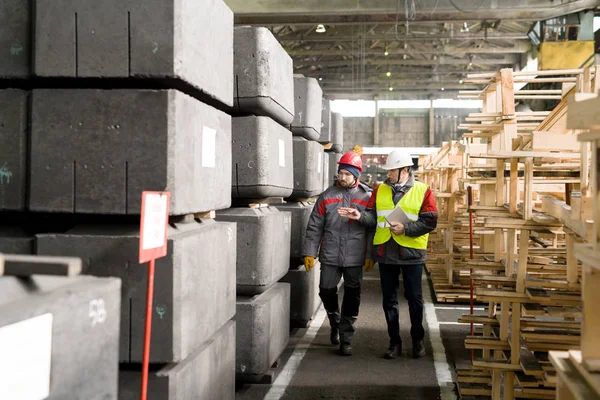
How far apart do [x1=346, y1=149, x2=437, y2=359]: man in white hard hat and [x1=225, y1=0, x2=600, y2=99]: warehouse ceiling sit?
1827 millimetres

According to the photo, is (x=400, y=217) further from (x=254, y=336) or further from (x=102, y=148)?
(x=102, y=148)

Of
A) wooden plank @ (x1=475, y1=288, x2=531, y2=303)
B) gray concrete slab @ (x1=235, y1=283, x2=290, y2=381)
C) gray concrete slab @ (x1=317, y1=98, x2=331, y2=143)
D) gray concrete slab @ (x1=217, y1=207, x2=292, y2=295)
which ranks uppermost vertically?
gray concrete slab @ (x1=317, y1=98, x2=331, y2=143)

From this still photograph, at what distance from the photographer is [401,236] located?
22.8ft

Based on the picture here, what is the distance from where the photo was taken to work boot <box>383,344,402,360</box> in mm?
7133

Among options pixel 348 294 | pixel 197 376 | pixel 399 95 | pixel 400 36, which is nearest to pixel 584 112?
pixel 197 376

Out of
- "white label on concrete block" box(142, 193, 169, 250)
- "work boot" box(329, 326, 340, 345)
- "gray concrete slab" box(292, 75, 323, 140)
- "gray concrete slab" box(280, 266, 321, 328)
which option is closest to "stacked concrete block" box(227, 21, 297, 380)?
"work boot" box(329, 326, 340, 345)

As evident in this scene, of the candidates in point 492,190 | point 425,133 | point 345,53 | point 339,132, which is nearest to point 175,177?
point 492,190

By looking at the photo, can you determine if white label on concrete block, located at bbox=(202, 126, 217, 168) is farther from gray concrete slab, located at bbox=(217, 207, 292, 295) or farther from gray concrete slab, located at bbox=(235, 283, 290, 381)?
gray concrete slab, located at bbox=(235, 283, 290, 381)

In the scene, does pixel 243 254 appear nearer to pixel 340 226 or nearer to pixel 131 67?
pixel 340 226

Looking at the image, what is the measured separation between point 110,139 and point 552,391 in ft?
12.2

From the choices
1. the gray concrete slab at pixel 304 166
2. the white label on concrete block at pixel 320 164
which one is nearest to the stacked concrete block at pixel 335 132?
the white label on concrete block at pixel 320 164

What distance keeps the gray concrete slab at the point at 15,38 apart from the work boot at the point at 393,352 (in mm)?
4865

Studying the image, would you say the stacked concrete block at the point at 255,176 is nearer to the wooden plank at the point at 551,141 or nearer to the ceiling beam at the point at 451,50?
the wooden plank at the point at 551,141

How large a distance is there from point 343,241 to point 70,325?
5.56 metres
